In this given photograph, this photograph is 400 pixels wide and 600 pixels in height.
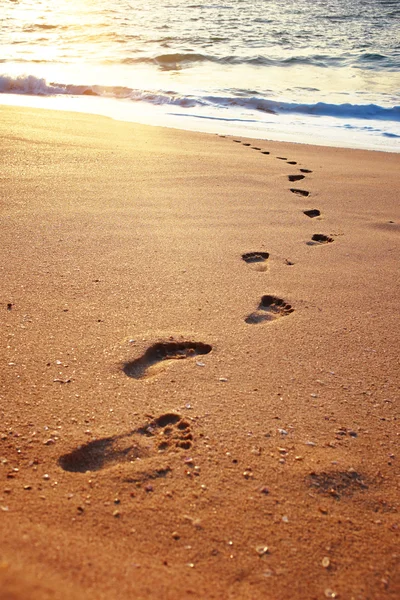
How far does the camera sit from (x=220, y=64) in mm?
11414

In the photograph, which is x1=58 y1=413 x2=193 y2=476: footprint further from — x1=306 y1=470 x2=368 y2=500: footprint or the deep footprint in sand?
the deep footprint in sand

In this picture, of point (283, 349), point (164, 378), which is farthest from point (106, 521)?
point (283, 349)

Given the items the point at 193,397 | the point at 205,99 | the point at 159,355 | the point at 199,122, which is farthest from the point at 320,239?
the point at 205,99

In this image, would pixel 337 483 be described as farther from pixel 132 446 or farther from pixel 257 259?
pixel 257 259

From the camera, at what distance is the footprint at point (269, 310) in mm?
2146

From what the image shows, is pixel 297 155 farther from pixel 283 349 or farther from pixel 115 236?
pixel 283 349

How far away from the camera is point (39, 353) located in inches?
70.7

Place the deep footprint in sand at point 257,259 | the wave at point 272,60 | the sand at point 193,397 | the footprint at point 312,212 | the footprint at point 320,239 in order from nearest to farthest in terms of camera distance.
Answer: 1. the sand at point 193,397
2. the deep footprint in sand at point 257,259
3. the footprint at point 320,239
4. the footprint at point 312,212
5. the wave at point 272,60

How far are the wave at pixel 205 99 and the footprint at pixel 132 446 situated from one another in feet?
23.0

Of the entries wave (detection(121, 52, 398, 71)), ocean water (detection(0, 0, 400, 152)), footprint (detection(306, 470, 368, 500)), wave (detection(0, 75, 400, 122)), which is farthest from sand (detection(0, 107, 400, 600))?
wave (detection(121, 52, 398, 71))

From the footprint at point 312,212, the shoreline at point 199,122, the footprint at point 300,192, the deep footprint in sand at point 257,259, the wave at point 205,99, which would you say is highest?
the wave at point 205,99

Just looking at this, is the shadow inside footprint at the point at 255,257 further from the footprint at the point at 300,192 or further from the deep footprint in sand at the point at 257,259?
the footprint at the point at 300,192

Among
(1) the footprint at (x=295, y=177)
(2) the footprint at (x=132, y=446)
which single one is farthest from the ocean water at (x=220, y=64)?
(2) the footprint at (x=132, y=446)

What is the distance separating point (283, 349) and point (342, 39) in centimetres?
1357
